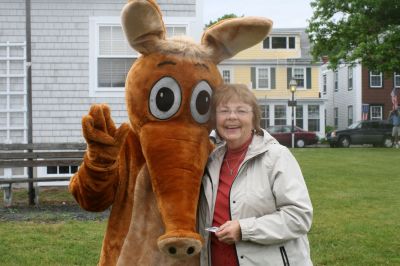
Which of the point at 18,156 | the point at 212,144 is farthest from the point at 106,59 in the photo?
the point at 212,144

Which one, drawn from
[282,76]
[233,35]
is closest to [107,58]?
[233,35]

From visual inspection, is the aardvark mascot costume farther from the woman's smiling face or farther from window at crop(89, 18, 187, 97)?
window at crop(89, 18, 187, 97)

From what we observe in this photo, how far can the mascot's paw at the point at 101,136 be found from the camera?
2.28 meters

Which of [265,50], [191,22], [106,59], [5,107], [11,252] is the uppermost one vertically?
[265,50]

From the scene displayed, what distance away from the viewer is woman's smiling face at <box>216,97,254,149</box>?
2.43m

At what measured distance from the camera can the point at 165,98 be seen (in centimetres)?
242

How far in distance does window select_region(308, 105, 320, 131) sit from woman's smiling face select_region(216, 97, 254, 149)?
29811 mm

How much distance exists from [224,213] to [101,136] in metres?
0.62

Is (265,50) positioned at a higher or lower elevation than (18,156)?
higher

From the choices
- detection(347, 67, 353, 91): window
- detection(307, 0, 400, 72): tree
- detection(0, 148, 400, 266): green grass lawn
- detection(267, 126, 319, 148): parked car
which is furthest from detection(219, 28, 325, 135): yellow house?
detection(0, 148, 400, 266): green grass lawn

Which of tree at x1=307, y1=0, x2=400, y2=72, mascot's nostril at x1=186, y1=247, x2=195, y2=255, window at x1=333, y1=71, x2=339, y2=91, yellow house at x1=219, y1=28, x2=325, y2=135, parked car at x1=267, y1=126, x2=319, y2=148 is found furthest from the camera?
window at x1=333, y1=71, x2=339, y2=91

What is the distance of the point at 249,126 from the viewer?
8.07ft

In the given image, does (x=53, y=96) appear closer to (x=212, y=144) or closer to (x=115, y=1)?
(x=115, y=1)

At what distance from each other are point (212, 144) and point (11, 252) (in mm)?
3844
